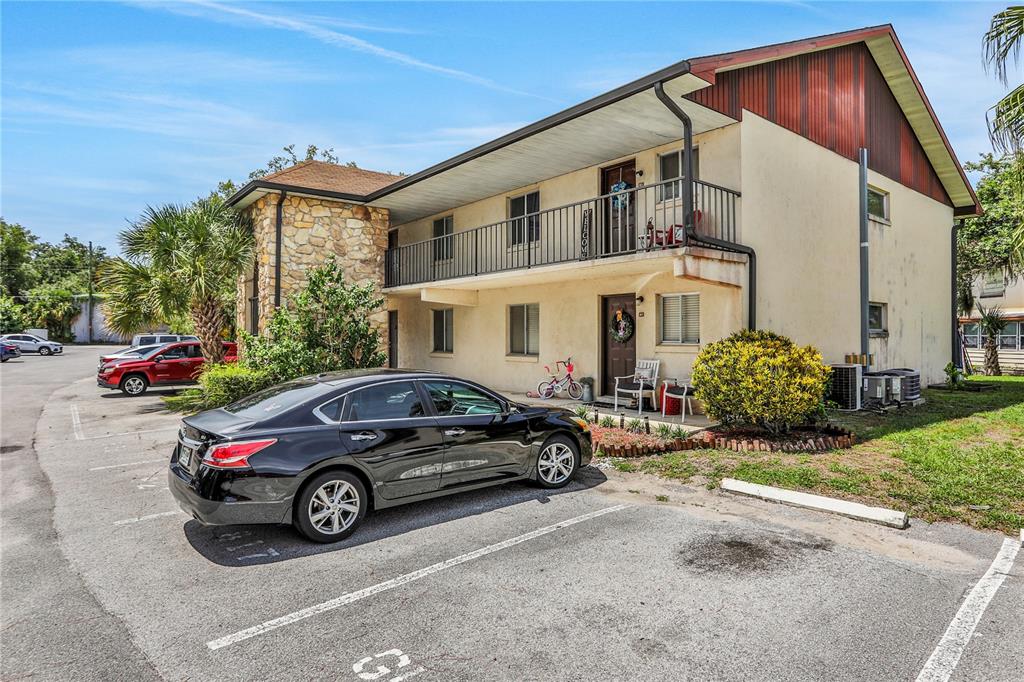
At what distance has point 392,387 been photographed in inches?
219

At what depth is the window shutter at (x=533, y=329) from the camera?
1479 cm

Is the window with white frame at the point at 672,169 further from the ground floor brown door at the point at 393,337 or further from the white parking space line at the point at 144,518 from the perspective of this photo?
the ground floor brown door at the point at 393,337

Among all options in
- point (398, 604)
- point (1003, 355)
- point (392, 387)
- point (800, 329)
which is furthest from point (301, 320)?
Result: point (1003, 355)

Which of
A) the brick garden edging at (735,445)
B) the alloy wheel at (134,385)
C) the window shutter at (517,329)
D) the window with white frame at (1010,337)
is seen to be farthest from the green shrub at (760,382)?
the window with white frame at (1010,337)

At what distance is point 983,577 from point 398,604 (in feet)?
13.7

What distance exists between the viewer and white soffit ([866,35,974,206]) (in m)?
13.4

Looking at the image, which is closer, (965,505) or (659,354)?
(965,505)

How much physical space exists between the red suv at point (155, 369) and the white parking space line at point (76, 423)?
2094 mm

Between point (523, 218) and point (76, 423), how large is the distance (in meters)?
10.5

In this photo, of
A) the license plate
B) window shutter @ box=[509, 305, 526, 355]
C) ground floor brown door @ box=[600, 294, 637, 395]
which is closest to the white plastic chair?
ground floor brown door @ box=[600, 294, 637, 395]

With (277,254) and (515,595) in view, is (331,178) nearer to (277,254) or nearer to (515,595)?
(277,254)

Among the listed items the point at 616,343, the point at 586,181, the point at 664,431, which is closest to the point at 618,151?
the point at 586,181

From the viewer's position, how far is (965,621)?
3498 millimetres

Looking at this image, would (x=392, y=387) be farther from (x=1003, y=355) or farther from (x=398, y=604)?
(x=1003, y=355)
